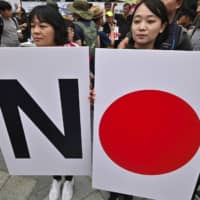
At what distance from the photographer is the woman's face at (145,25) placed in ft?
3.26

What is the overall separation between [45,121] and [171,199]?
815 mm

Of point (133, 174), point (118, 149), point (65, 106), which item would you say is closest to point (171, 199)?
point (133, 174)

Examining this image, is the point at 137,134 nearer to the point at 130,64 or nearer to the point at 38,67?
the point at 130,64

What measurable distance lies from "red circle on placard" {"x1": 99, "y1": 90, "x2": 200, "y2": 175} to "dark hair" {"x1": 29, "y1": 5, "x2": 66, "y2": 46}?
544 mm

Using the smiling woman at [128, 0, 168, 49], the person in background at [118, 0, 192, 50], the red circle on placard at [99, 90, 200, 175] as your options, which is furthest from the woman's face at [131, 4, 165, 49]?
the red circle on placard at [99, 90, 200, 175]

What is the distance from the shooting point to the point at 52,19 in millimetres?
1132

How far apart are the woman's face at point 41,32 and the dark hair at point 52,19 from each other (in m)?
0.02

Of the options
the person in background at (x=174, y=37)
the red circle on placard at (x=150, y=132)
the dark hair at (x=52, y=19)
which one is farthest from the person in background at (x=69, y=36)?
the red circle on placard at (x=150, y=132)

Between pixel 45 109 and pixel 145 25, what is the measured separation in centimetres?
64

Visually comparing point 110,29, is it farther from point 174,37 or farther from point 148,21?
point 148,21

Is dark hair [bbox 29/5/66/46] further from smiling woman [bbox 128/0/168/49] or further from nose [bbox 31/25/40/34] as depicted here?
smiling woman [bbox 128/0/168/49]

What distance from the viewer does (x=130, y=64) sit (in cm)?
85

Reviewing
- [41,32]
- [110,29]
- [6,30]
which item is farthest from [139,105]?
[110,29]

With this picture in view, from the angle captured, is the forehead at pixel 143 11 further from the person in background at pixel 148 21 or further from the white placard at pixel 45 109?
the white placard at pixel 45 109
